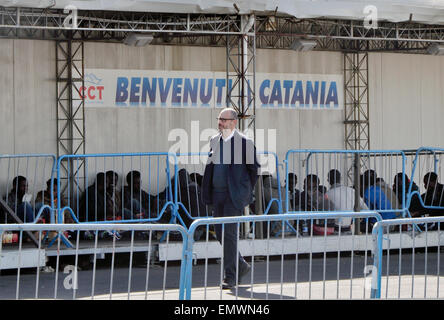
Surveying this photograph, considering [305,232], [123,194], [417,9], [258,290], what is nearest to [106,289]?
[258,290]

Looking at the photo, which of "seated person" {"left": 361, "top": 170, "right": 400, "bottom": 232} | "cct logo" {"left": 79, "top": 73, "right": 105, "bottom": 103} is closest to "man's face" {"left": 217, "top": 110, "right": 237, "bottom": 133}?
"seated person" {"left": 361, "top": 170, "right": 400, "bottom": 232}

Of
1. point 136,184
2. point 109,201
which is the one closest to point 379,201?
point 136,184

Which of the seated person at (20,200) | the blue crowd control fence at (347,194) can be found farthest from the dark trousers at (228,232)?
the seated person at (20,200)

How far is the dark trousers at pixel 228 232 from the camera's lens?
10.4 meters

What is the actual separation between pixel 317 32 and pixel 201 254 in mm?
6165

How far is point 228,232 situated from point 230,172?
0.92m

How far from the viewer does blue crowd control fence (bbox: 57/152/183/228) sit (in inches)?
589

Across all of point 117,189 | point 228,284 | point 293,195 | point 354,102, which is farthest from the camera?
point 354,102

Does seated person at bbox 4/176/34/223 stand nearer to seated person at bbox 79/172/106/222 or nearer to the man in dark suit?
seated person at bbox 79/172/106/222

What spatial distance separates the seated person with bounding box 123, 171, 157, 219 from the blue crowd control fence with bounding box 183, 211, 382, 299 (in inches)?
73.0

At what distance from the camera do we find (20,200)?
1536 centimetres

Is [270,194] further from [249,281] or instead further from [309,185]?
[249,281]

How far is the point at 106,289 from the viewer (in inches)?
453
